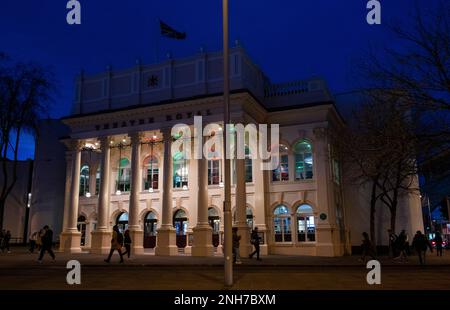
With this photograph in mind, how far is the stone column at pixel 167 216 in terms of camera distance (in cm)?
2711

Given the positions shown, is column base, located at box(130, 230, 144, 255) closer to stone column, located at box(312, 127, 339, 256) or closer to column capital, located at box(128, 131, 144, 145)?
column capital, located at box(128, 131, 144, 145)

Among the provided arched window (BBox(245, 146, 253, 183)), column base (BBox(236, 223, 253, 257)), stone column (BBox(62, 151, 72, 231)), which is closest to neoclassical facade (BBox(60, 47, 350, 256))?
arched window (BBox(245, 146, 253, 183))

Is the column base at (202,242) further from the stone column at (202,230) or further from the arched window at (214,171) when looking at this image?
the arched window at (214,171)

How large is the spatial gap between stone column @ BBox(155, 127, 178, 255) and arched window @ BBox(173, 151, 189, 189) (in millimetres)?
3449

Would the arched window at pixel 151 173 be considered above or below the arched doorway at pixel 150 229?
above

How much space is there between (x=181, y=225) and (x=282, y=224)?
757cm

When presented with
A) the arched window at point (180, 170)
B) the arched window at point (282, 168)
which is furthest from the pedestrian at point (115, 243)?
the arched window at point (282, 168)

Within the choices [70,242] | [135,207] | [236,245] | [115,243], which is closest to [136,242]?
[135,207]

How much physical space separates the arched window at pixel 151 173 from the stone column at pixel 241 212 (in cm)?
996

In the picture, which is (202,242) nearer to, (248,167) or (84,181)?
(248,167)

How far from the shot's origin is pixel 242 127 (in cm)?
2611
